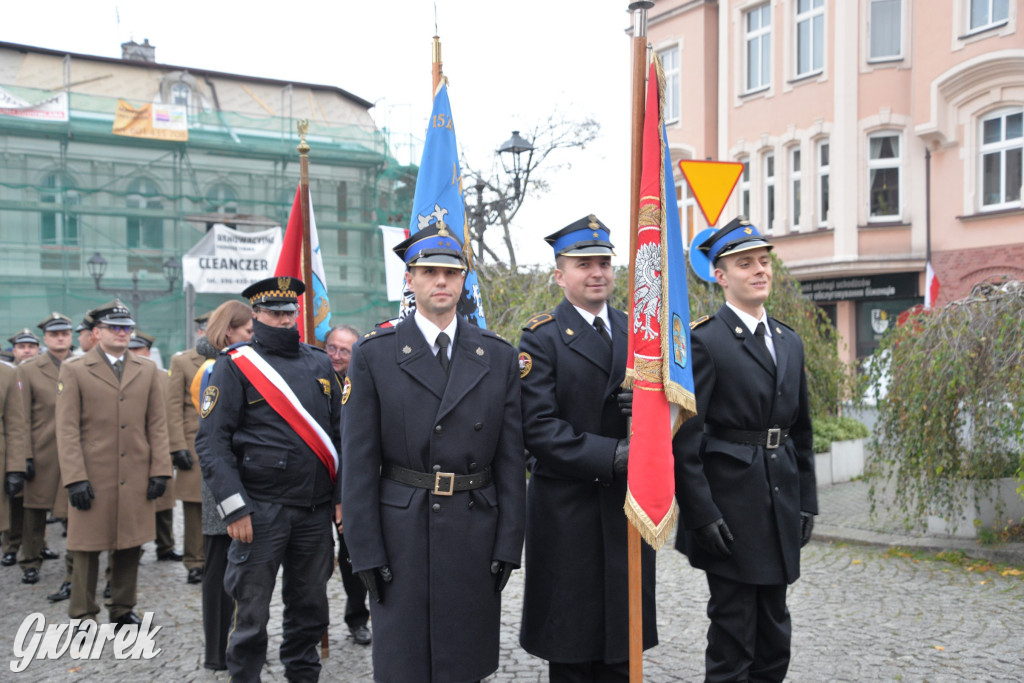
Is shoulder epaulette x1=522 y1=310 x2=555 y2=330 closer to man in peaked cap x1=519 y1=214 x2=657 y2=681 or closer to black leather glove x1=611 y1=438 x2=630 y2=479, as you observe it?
man in peaked cap x1=519 y1=214 x2=657 y2=681

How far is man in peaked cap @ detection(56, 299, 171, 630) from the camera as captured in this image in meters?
6.03

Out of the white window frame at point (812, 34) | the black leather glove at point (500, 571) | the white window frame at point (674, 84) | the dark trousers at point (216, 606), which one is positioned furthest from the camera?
the white window frame at point (674, 84)

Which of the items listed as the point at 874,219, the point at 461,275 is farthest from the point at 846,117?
the point at 461,275

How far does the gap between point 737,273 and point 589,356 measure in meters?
0.86

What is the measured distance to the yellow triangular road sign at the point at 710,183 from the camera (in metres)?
6.81

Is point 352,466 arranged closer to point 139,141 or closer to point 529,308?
point 529,308

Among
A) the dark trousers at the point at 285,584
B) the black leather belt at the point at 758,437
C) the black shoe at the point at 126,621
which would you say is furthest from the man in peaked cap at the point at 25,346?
the black leather belt at the point at 758,437

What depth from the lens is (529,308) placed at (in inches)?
404

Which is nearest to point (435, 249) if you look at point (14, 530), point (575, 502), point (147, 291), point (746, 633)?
point (575, 502)

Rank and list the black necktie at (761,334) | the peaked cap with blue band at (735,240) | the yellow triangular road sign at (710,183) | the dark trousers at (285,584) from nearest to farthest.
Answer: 1. the peaked cap with blue band at (735,240)
2. the black necktie at (761,334)
3. the dark trousers at (285,584)
4. the yellow triangular road sign at (710,183)

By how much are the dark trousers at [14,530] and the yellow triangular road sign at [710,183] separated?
23.8 feet

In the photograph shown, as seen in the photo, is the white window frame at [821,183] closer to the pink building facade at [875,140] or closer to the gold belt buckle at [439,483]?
the pink building facade at [875,140]

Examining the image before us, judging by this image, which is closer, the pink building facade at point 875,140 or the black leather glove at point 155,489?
the black leather glove at point 155,489

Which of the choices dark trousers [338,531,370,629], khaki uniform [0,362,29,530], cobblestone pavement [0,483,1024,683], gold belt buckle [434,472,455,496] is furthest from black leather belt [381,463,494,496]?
khaki uniform [0,362,29,530]
